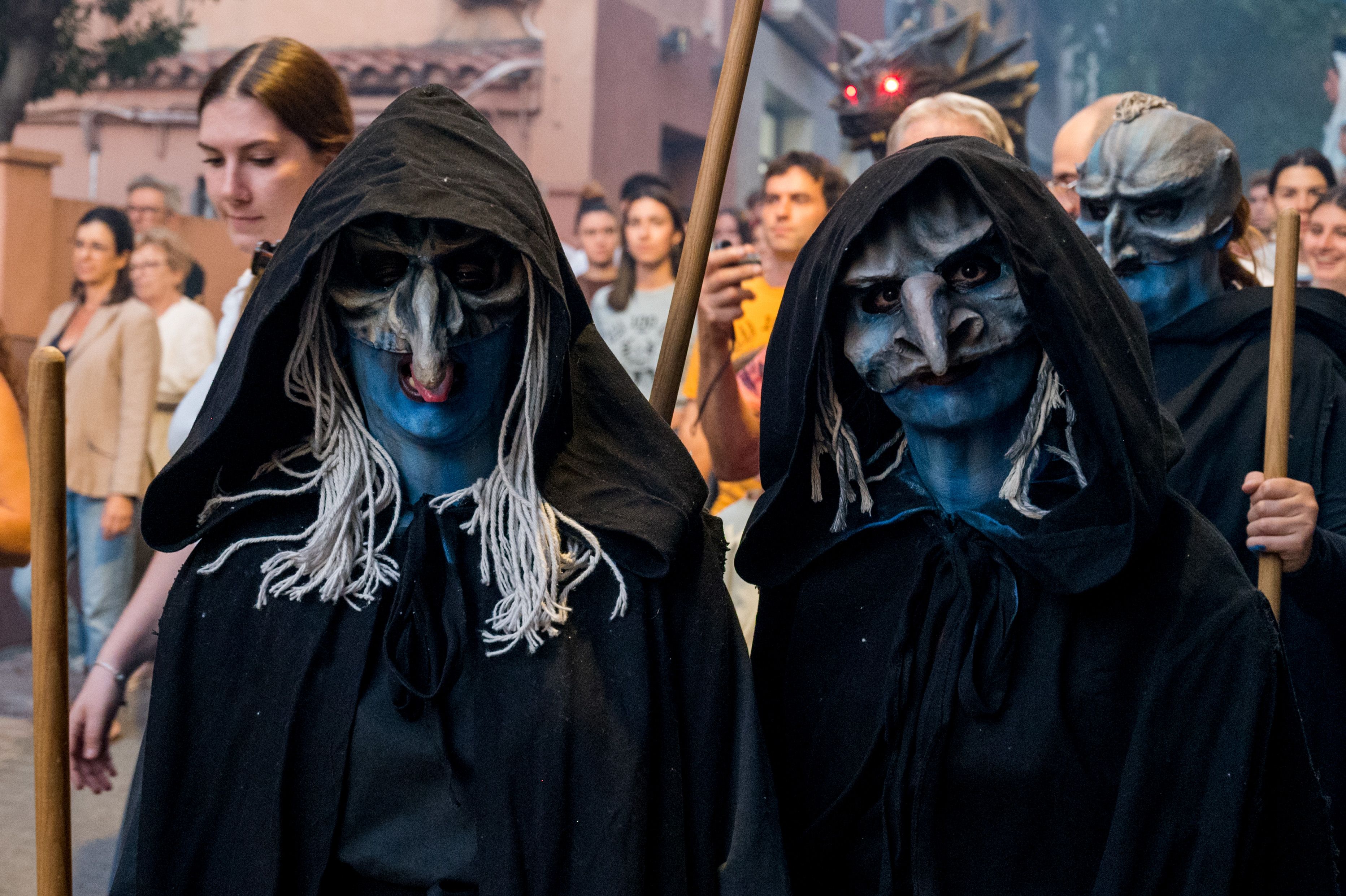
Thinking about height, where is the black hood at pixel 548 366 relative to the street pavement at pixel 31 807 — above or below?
above

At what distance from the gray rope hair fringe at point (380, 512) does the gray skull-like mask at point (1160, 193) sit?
61.8 inches

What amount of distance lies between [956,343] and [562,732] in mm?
751

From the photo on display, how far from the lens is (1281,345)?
2143mm

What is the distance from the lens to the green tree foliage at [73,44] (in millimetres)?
8781

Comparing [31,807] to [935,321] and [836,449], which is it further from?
[935,321]

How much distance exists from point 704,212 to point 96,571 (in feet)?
14.7

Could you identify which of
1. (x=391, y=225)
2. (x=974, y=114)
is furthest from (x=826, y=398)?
(x=974, y=114)

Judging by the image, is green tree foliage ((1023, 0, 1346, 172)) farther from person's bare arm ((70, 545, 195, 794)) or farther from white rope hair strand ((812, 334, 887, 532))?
person's bare arm ((70, 545, 195, 794))

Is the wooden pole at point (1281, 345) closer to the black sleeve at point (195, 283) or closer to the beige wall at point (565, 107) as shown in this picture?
the black sleeve at point (195, 283)

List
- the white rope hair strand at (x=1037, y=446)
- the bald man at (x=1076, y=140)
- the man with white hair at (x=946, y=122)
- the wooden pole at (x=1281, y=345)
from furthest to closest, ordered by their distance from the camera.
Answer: the bald man at (x=1076, y=140)
the man with white hair at (x=946, y=122)
the wooden pole at (x=1281, y=345)
the white rope hair strand at (x=1037, y=446)

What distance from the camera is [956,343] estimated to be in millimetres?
1783

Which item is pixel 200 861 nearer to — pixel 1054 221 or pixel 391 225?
pixel 391 225

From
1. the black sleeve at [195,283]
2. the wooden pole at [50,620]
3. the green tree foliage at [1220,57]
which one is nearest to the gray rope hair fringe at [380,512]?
the wooden pole at [50,620]

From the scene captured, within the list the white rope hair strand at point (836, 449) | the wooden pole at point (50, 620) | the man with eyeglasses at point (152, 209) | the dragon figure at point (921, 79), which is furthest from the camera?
the man with eyeglasses at point (152, 209)
